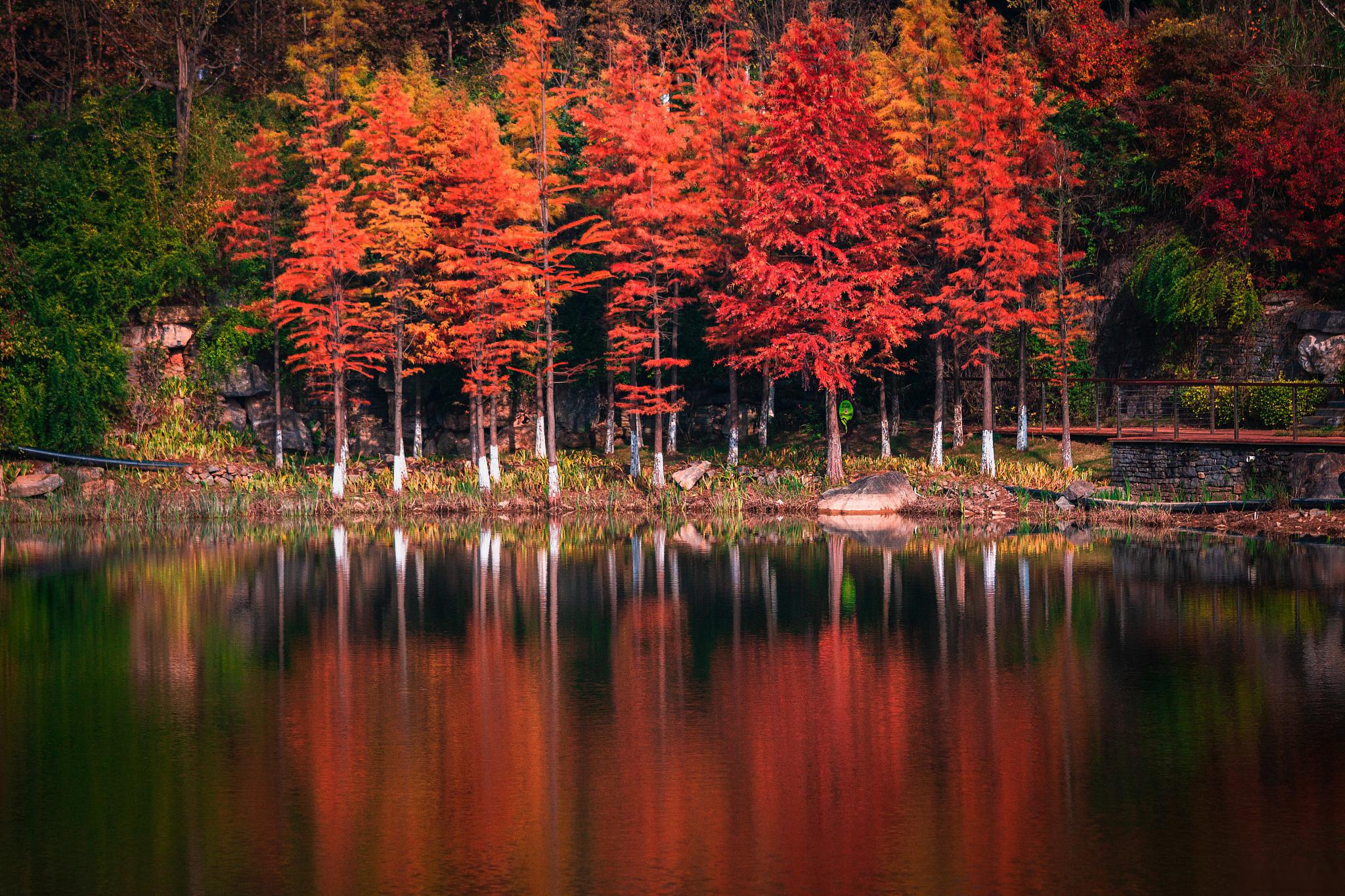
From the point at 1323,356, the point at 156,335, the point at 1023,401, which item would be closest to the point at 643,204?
the point at 1023,401

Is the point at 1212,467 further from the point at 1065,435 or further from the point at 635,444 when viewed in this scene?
the point at 635,444

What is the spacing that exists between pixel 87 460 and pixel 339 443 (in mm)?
9468

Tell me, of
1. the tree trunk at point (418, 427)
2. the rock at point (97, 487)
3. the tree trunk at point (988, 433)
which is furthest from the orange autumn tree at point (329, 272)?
the tree trunk at point (988, 433)

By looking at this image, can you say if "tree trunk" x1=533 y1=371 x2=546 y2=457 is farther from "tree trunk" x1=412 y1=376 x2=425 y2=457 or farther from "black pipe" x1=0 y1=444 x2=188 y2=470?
"black pipe" x1=0 y1=444 x2=188 y2=470

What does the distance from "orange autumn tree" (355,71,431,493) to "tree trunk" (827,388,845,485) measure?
14.1 metres

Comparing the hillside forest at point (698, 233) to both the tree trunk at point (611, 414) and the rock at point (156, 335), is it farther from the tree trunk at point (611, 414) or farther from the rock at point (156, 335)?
the rock at point (156, 335)

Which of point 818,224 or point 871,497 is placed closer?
point 871,497

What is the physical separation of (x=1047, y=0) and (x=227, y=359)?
47.5 m

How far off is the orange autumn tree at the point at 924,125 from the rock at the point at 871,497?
4297 millimetres

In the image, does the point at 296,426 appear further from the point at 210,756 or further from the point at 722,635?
the point at 210,756

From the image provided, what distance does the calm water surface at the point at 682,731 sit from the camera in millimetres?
11141

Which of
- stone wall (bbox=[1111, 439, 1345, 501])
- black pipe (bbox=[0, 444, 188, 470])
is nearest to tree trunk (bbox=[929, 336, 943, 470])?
stone wall (bbox=[1111, 439, 1345, 501])

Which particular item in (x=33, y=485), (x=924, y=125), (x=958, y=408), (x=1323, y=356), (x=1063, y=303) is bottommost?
(x=33, y=485)

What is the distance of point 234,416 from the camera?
53.0 meters
